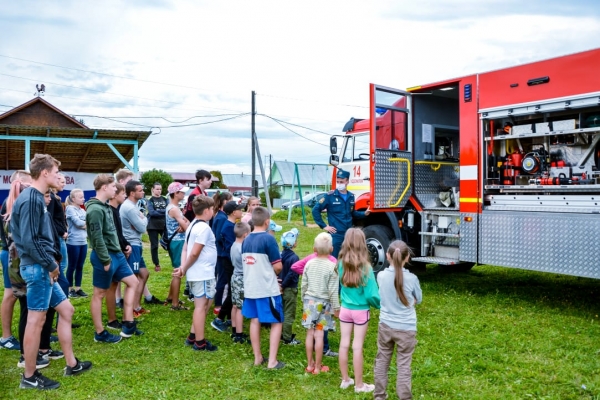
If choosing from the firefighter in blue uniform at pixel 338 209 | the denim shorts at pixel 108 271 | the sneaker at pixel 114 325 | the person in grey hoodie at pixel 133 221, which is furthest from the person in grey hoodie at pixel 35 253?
the firefighter in blue uniform at pixel 338 209

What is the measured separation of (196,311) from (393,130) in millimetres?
5160

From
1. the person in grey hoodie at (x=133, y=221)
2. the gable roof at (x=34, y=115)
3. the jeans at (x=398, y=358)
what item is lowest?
the jeans at (x=398, y=358)

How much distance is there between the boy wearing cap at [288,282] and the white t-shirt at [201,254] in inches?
29.8

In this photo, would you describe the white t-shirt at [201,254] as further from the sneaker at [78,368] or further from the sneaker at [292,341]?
the sneaker at [78,368]

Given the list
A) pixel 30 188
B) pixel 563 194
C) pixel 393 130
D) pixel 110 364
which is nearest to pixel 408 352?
pixel 110 364

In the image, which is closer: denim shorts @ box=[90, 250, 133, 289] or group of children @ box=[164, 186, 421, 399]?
group of children @ box=[164, 186, 421, 399]

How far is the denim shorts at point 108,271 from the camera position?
5.54 m

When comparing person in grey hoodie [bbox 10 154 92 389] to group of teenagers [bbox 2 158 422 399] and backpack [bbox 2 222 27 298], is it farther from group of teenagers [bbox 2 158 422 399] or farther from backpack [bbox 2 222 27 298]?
backpack [bbox 2 222 27 298]

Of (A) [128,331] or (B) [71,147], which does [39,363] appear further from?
(B) [71,147]

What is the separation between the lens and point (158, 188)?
893 centimetres

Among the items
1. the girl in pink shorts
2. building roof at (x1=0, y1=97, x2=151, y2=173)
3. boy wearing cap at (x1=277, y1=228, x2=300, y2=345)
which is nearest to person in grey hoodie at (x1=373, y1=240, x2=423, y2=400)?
the girl in pink shorts

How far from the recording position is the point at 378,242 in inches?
349

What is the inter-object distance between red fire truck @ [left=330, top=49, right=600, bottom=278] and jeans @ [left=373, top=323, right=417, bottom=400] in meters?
3.57

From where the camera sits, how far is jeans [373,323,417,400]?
155 inches
